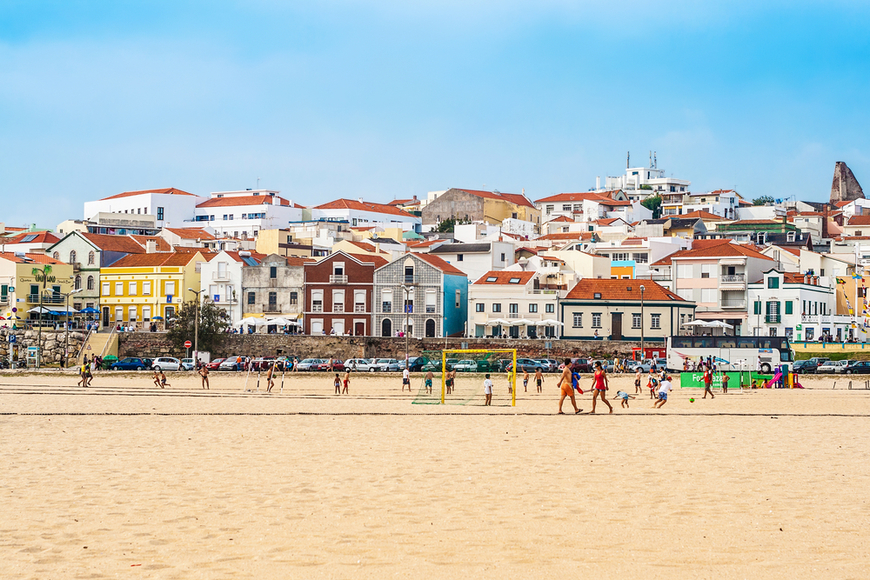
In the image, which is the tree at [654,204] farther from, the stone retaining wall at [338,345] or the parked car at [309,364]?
the parked car at [309,364]

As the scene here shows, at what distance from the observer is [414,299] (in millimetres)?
67188

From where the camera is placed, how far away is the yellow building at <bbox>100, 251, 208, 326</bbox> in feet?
236

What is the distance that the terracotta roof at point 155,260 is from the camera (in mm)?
73000

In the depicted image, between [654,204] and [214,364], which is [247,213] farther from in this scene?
[214,364]

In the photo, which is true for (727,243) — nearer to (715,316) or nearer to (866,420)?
(715,316)

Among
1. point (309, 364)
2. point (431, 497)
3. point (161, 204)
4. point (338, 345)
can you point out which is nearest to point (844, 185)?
point (161, 204)

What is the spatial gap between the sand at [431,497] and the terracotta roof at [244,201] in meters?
96.8

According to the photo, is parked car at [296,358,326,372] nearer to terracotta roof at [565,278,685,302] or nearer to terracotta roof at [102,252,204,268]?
terracotta roof at [565,278,685,302]

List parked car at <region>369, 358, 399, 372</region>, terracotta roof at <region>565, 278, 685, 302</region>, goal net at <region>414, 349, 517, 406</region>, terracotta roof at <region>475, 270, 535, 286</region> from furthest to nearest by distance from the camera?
terracotta roof at <region>475, 270, 535, 286</region>
terracotta roof at <region>565, 278, 685, 302</region>
parked car at <region>369, 358, 399, 372</region>
goal net at <region>414, 349, 517, 406</region>

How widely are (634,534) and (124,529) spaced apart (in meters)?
5.77

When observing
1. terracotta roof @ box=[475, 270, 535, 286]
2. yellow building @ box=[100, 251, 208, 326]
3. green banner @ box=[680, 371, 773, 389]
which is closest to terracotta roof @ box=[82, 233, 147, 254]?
yellow building @ box=[100, 251, 208, 326]

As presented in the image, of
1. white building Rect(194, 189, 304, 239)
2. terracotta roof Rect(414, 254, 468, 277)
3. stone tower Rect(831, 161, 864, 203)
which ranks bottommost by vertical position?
terracotta roof Rect(414, 254, 468, 277)

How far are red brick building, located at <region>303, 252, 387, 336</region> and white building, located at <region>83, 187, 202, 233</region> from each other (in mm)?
55777

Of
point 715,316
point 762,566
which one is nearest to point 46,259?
point 715,316
